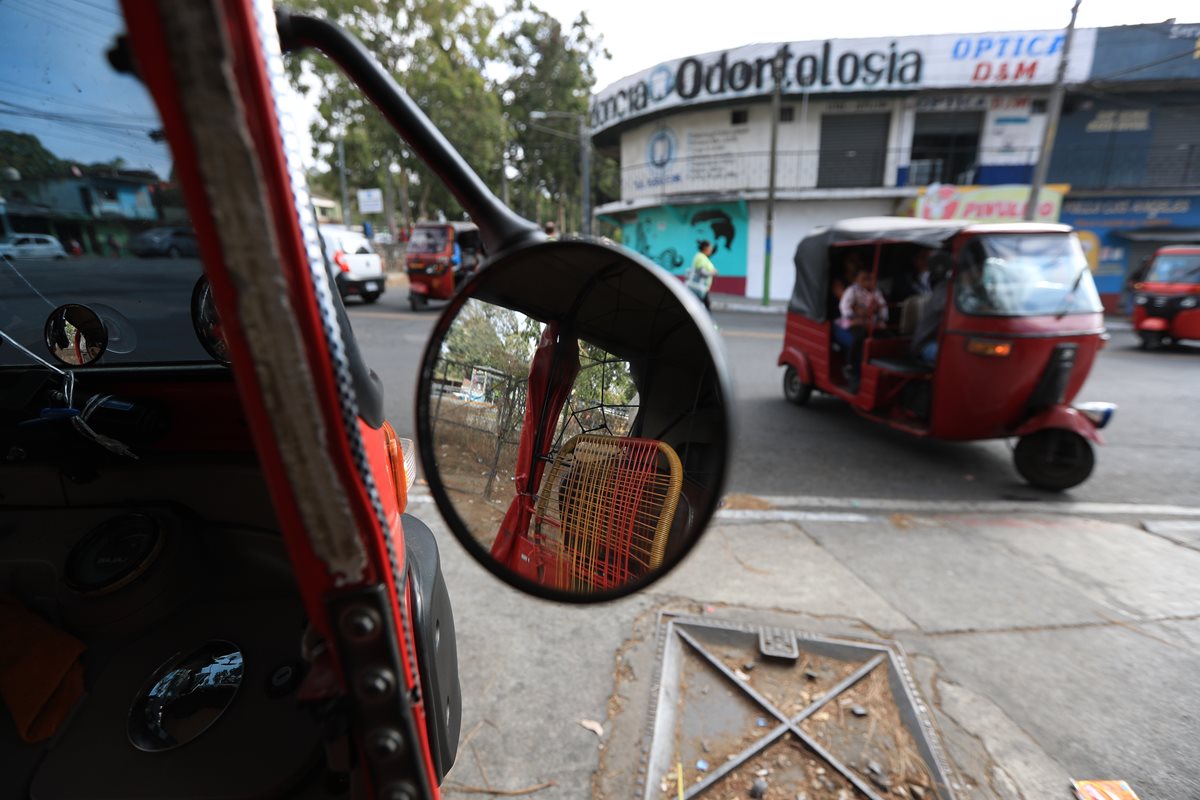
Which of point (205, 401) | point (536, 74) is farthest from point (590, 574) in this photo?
point (536, 74)

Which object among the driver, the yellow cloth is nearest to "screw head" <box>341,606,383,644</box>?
the yellow cloth

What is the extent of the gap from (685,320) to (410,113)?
21.5 inches

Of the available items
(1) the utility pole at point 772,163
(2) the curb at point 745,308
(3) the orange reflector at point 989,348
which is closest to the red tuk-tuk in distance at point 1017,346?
(3) the orange reflector at point 989,348

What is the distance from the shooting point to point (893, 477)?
5.24 m

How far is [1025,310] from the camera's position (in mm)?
4879

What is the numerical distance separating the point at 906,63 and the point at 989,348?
1924 centimetres

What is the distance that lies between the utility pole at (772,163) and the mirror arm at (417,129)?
20273mm

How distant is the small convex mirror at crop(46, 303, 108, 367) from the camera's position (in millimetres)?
1813

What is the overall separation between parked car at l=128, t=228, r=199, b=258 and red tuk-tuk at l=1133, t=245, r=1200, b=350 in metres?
16.3

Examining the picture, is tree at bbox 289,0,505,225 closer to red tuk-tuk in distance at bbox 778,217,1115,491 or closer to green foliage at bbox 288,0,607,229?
green foliage at bbox 288,0,607,229

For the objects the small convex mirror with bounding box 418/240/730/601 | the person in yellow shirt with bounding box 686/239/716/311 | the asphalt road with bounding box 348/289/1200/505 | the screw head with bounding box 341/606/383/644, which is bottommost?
the asphalt road with bounding box 348/289/1200/505

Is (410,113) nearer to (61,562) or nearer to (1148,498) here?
(61,562)

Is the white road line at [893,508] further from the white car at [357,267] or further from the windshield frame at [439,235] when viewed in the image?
the white car at [357,267]

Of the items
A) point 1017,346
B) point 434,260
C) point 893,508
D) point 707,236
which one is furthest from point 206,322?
point 707,236
